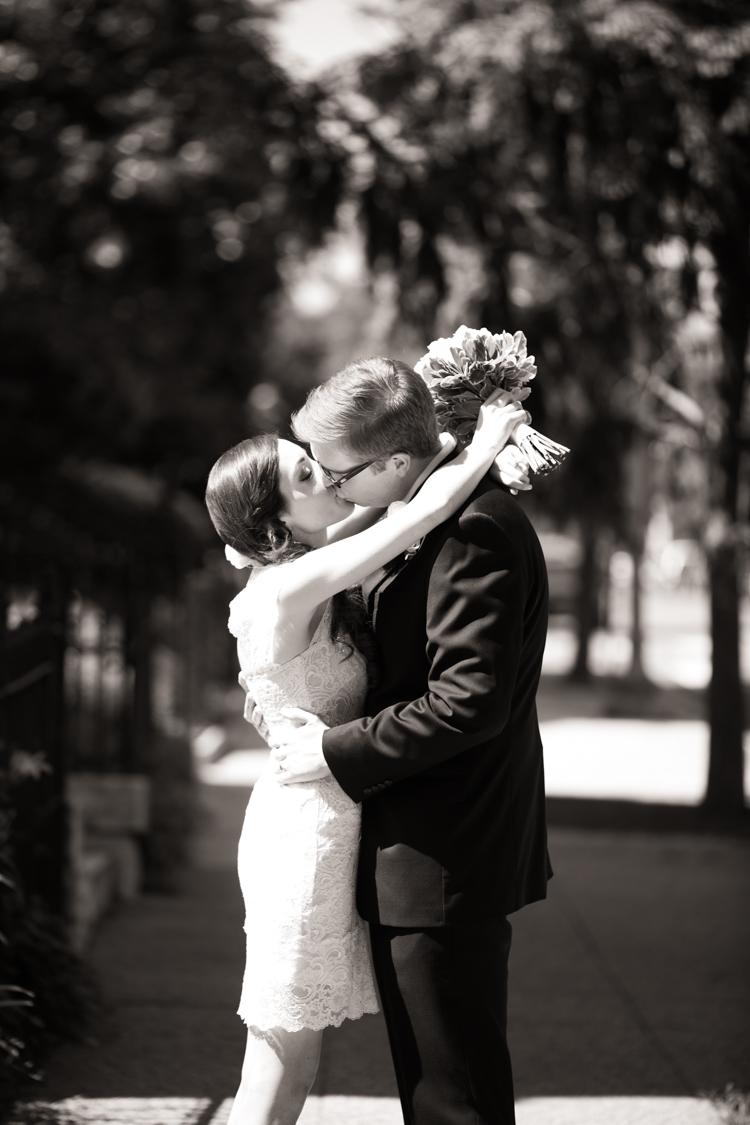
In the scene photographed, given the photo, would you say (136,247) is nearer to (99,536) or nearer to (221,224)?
(221,224)

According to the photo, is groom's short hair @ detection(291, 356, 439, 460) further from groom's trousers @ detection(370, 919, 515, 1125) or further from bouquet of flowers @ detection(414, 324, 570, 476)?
groom's trousers @ detection(370, 919, 515, 1125)

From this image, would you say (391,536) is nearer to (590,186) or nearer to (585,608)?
(590,186)

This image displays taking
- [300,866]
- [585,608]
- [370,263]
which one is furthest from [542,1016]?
[585,608]

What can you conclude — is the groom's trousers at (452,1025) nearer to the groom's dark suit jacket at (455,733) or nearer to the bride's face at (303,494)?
the groom's dark suit jacket at (455,733)

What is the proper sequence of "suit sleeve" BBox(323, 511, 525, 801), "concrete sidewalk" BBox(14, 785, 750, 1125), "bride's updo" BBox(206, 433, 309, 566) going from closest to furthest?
"suit sleeve" BBox(323, 511, 525, 801) < "bride's updo" BBox(206, 433, 309, 566) < "concrete sidewalk" BBox(14, 785, 750, 1125)

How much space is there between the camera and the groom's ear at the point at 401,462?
2.37 meters

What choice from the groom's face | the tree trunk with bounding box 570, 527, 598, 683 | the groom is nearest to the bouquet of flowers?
the groom

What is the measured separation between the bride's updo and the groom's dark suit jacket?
0.26 metres

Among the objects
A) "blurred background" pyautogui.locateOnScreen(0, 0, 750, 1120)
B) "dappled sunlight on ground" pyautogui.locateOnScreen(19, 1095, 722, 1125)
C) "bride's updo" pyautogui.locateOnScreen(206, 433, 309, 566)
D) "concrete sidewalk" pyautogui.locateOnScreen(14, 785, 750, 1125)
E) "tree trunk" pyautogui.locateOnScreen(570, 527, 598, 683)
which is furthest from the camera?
"tree trunk" pyautogui.locateOnScreen(570, 527, 598, 683)

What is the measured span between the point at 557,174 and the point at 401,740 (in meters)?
6.68

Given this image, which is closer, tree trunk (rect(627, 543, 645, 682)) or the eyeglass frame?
the eyeglass frame

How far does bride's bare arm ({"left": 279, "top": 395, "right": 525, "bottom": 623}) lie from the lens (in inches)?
88.6

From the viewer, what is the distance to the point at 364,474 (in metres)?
2.39

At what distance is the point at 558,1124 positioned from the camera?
3.54 metres
